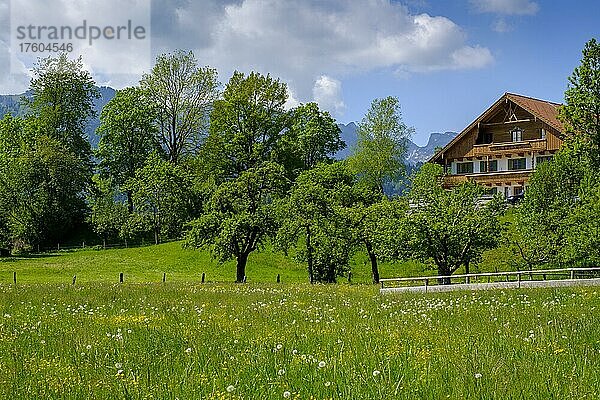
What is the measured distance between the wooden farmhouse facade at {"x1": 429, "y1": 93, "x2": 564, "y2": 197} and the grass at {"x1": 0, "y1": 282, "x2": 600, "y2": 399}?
56.1 metres

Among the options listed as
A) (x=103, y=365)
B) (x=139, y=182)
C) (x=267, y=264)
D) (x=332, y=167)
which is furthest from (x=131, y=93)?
(x=103, y=365)

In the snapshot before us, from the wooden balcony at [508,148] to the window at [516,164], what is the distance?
1257mm

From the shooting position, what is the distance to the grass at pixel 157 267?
175ft

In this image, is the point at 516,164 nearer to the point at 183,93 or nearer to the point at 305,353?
the point at 183,93

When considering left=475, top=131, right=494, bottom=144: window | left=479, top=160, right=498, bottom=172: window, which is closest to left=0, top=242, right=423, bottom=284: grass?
left=479, top=160, right=498, bottom=172: window

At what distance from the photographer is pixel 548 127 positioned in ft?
222

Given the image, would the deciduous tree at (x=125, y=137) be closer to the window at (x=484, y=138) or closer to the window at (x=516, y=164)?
the window at (x=484, y=138)

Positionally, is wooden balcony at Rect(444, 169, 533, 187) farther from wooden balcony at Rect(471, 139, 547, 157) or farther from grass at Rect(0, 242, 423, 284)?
grass at Rect(0, 242, 423, 284)

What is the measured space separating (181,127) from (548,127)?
144 feet

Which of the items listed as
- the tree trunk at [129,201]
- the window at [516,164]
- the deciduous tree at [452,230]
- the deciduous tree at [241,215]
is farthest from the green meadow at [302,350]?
the tree trunk at [129,201]

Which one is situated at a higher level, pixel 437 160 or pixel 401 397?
pixel 437 160

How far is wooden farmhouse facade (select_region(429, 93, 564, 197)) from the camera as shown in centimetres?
6831

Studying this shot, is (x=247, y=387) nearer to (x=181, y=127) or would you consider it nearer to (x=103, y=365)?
(x=103, y=365)

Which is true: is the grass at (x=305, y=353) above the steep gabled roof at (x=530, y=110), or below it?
below
